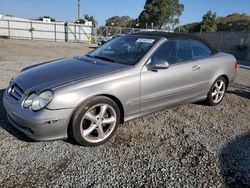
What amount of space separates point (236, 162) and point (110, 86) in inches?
71.9

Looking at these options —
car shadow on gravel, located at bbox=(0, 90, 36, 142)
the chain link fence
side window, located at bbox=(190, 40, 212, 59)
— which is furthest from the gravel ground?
the chain link fence

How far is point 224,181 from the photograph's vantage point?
2506 mm

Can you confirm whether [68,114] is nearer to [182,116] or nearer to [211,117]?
[182,116]

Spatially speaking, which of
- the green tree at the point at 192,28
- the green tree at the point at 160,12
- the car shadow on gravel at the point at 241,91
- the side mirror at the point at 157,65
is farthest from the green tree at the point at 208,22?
the side mirror at the point at 157,65

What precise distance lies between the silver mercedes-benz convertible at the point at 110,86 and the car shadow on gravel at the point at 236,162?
44.0 inches

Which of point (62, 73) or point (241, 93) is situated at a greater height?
point (62, 73)

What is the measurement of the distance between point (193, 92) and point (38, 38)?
26584mm

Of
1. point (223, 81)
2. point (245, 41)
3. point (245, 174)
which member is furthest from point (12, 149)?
point (245, 41)

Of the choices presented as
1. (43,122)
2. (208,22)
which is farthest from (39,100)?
(208,22)

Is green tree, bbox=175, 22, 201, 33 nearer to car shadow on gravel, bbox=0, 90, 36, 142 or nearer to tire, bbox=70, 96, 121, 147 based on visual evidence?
tire, bbox=70, 96, 121, 147

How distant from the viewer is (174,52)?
3.96 metres

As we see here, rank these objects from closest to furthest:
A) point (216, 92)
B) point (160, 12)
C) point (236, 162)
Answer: point (236, 162)
point (216, 92)
point (160, 12)

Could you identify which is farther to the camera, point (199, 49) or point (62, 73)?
point (199, 49)

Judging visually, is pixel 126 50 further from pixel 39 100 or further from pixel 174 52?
pixel 39 100
